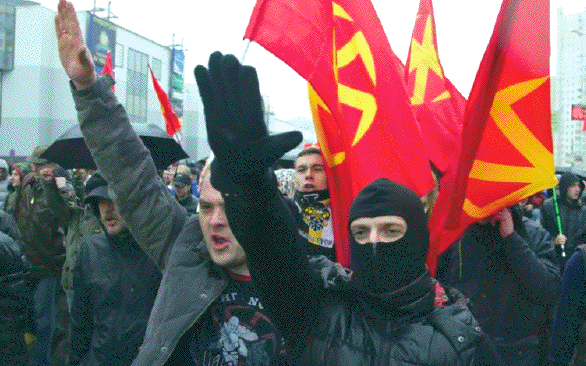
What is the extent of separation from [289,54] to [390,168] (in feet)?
2.58

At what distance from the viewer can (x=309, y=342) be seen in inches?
76.1

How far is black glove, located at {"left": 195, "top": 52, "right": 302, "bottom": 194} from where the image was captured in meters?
1.51

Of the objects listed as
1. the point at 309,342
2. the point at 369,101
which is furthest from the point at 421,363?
the point at 369,101

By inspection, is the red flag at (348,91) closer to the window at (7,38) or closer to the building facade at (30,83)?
the building facade at (30,83)

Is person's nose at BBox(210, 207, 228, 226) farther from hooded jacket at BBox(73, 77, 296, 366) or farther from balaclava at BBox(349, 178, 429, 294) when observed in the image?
balaclava at BBox(349, 178, 429, 294)

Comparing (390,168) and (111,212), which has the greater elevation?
(390,168)

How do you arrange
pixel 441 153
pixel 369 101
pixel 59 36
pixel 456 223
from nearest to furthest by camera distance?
pixel 59 36 → pixel 456 223 → pixel 369 101 → pixel 441 153

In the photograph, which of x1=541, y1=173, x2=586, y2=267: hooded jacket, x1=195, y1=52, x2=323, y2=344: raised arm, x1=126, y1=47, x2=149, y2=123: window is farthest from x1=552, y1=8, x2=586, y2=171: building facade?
x1=195, y1=52, x2=323, y2=344: raised arm

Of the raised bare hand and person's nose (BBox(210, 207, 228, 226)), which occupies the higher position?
the raised bare hand

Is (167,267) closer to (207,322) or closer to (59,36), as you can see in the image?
(207,322)

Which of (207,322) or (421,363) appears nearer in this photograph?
(421,363)

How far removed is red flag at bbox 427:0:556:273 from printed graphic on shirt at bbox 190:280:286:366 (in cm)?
117

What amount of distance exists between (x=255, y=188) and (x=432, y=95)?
304cm

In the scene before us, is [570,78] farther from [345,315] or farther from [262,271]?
[262,271]
